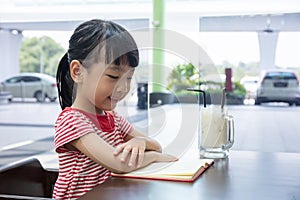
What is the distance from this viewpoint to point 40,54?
3.67 metres

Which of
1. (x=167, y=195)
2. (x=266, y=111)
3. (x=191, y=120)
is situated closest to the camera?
(x=167, y=195)

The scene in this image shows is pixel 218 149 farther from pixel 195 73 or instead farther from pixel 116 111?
pixel 195 73

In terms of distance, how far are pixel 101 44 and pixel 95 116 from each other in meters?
0.18

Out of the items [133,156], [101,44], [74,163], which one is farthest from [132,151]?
[101,44]

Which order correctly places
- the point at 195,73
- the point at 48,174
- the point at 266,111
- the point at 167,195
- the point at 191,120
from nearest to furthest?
1. the point at 167,195
2. the point at 48,174
3. the point at 191,120
4. the point at 195,73
5. the point at 266,111

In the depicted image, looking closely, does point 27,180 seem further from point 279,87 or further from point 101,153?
point 279,87

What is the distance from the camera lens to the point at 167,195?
2.64 feet

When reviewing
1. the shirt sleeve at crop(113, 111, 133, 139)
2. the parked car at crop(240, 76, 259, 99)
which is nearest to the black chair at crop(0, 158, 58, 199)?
the shirt sleeve at crop(113, 111, 133, 139)

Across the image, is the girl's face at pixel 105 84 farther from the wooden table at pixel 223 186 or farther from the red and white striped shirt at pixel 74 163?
the wooden table at pixel 223 186

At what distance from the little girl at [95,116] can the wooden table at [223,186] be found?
0.08 meters

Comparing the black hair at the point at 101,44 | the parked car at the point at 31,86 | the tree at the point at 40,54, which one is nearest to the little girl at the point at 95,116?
the black hair at the point at 101,44

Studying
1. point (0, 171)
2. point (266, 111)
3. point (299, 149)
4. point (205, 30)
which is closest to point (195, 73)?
point (205, 30)

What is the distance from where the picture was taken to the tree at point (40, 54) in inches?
141

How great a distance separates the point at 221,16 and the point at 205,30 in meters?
0.15
